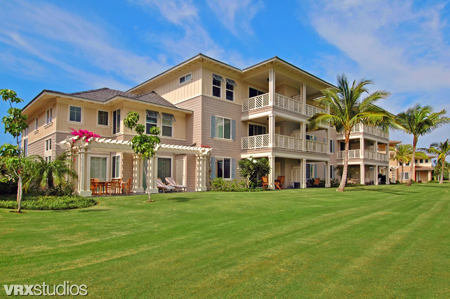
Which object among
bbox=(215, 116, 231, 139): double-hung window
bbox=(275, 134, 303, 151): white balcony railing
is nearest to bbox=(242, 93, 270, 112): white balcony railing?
bbox=(215, 116, 231, 139): double-hung window

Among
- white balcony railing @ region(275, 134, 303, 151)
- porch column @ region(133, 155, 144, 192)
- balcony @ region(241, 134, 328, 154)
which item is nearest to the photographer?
porch column @ region(133, 155, 144, 192)

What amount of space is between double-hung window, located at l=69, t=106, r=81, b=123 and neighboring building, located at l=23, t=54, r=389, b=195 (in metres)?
0.06

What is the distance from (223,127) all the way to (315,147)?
819 cm

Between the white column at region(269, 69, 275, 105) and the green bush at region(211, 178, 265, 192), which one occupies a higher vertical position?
the white column at region(269, 69, 275, 105)

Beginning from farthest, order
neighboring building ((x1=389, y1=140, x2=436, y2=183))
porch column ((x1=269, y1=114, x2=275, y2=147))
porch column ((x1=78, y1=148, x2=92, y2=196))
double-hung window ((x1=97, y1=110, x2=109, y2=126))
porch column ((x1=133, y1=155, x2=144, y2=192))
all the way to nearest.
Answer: neighboring building ((x1=389, y1=140, x2=436, y2=183)) < porch column ((x1=269, y1=114, x2=275, y2=147)) < double-hung window ((x1=97, y1=110, x2=109, y2=126)) < porch column ((x1=133, y1=155, x2=144, y2=192)) < porch column ((x1=78, y1=148, x2=92, y2=196))

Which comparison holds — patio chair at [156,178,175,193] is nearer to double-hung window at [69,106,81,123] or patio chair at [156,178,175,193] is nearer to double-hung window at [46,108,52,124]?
double-hung window at [69,106,81,123]

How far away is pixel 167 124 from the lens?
20531 mm

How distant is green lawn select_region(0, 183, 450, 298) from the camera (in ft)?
12.5

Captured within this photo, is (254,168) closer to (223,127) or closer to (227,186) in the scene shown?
A: (227,186)

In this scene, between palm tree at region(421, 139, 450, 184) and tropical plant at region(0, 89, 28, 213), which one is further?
palm tree at region(421, 139, 450, 184)

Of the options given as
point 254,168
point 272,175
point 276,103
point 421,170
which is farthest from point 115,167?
point 421,170

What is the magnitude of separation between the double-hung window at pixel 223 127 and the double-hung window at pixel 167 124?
312 centimetres

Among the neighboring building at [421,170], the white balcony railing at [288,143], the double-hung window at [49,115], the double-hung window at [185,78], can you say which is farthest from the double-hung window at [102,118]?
the neighboring building at [421,170]

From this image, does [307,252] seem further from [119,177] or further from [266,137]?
[266,137]
